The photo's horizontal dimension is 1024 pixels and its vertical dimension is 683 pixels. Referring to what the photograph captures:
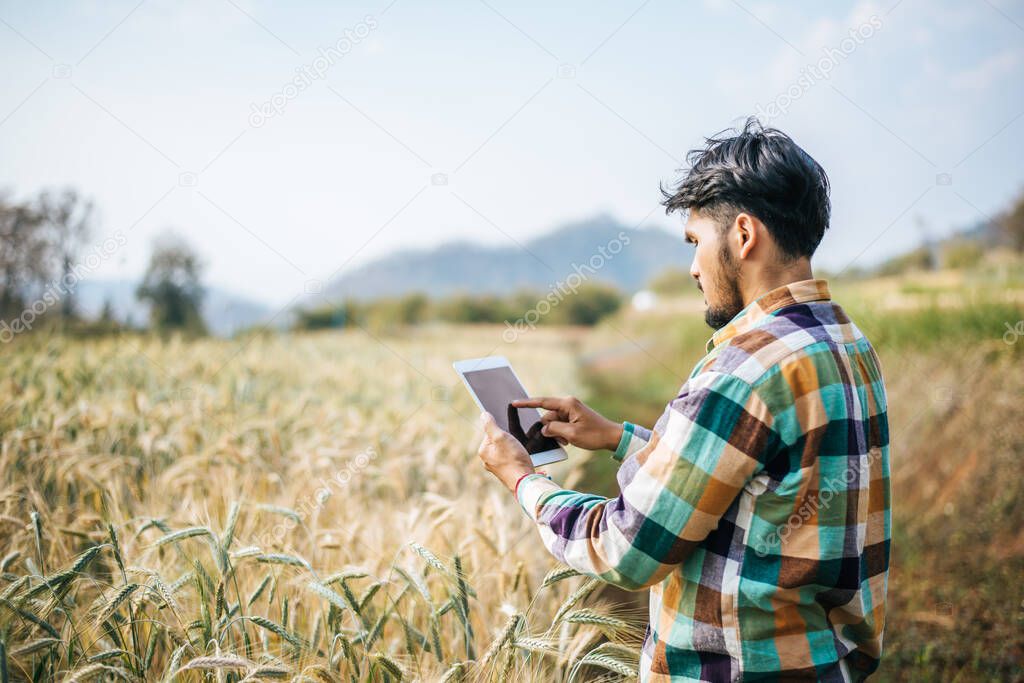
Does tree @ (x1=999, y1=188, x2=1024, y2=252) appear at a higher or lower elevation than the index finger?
higher

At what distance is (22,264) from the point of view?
19.8ft

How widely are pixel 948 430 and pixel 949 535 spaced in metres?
1.33

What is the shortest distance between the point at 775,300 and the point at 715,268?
0.14 m

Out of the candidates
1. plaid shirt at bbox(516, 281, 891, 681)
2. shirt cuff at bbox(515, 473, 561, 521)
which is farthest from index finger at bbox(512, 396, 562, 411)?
plaid shirt at bbox(516, 281, 891, 681)

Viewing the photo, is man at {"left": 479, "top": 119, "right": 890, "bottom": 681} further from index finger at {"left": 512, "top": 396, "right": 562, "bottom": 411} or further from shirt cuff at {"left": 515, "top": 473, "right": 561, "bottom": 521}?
index finger at {"left": 512, "top": 396, "right": 562, "bottom": 411}

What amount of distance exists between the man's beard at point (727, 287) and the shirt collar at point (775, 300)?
0.13 ft

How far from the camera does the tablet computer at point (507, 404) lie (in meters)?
1.76

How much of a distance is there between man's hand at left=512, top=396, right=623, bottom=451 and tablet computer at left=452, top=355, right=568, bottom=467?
3 centimetres

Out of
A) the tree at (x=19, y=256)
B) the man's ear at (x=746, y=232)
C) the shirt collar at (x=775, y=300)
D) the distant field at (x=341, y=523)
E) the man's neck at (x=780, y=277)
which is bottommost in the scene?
the distant field at (x=341, y=523)

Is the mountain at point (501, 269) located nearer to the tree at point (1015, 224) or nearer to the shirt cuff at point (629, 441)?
the tree at point (1015, 224)

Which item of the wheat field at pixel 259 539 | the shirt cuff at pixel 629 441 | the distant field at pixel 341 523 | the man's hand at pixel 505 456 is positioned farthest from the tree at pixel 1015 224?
the man's hand at pixel 505 456

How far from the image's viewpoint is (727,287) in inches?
55.7

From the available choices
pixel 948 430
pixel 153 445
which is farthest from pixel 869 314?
pixel 153 445

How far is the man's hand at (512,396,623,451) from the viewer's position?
1.77 m
